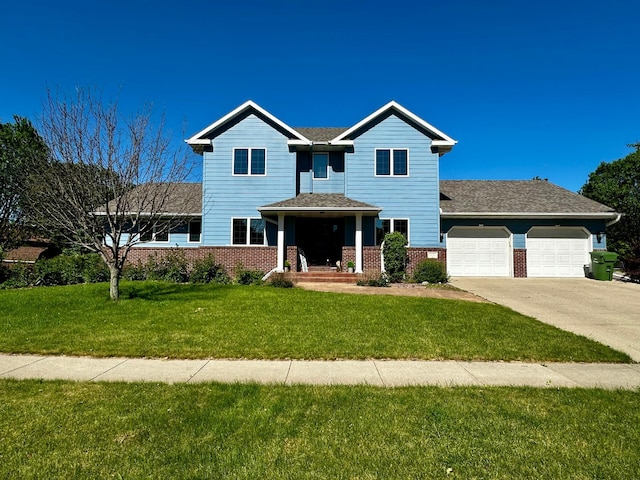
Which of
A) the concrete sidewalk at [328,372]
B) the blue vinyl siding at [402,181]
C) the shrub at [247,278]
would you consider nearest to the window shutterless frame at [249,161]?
the blue vinyl siding at [402,181]

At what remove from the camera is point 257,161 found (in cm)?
1728

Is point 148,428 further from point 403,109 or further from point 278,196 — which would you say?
point 403,109

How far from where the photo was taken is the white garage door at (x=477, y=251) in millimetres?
17781

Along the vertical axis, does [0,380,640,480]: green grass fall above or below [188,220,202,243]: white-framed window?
below

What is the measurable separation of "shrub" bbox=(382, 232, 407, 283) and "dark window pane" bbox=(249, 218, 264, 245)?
634cm

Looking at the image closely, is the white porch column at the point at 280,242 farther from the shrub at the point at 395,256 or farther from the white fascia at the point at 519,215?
the white fascia at the point at 519,215

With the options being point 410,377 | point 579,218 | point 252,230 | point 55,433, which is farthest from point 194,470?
point 579,218

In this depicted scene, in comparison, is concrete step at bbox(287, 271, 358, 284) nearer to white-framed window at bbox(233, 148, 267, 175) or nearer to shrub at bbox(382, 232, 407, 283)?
shrub at bbox(382, 232, 407, 283)

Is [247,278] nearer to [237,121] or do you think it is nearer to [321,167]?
[321,167]

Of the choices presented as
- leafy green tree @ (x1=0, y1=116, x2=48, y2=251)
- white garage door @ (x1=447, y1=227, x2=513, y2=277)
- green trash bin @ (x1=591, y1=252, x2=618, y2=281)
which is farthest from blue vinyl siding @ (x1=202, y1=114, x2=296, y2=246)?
green trash bin @ (x1=591, y1=252, x2=618, y2=281)

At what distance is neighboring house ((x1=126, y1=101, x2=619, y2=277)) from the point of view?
1703cm

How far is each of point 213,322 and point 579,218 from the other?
19.2 metres

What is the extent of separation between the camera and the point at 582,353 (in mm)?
5840

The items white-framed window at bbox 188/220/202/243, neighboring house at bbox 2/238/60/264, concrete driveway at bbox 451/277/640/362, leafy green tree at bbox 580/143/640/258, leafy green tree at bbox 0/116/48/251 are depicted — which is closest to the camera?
concrete driveway at bbox 451/277/640/362
